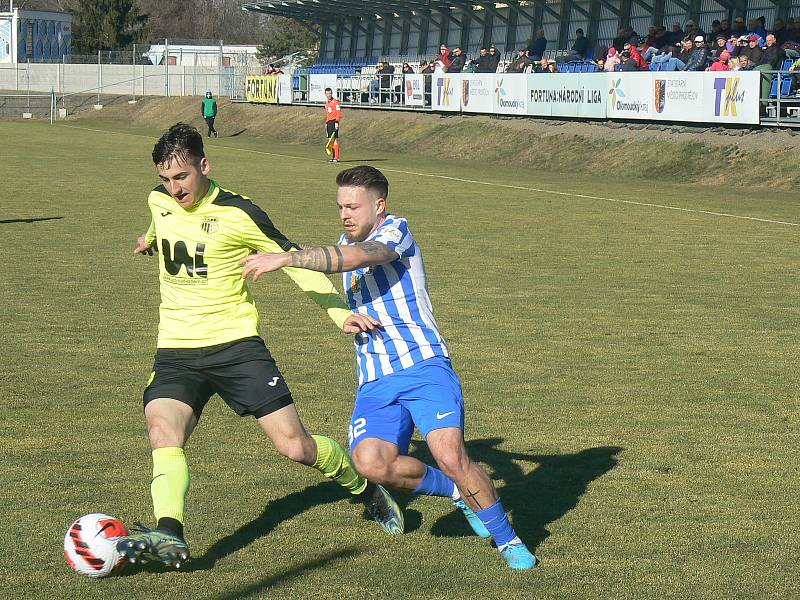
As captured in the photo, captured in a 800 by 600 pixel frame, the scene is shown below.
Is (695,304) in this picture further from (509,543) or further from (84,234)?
(84,234)

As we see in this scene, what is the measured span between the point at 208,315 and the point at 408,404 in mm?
1001

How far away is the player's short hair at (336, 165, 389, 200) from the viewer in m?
5.40

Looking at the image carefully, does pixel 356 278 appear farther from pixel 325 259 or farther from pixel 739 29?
pixel 739 29

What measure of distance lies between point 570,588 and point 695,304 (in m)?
7.94

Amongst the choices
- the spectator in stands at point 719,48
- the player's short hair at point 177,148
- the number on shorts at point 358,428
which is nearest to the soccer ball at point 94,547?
Answer: the number on shorts at point 358,428

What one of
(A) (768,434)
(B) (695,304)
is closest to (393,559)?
(A) (768,434)

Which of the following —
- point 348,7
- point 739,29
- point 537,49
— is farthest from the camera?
point 348,7

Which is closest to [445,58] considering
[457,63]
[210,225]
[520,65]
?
[457,63]

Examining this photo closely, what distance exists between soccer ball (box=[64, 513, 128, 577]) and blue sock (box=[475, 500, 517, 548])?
1.47m

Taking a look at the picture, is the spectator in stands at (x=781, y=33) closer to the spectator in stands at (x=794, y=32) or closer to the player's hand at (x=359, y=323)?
the spectator in stands at (x=794, y=32)

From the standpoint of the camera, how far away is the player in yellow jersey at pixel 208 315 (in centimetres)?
555

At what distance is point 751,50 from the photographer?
29.3 m

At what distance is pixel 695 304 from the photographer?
12750 millimetres

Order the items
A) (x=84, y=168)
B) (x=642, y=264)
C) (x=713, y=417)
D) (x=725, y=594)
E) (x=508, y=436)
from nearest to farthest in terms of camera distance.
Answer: (x=725, y=594) → (x=508, y=436) → (x=713, y=417) → (x=642, y=264) → (x=84, y=168)
